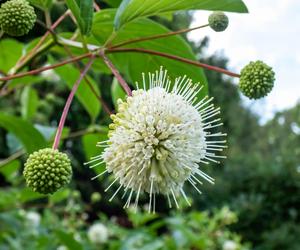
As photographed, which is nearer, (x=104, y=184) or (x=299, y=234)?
(x=299, y=234)

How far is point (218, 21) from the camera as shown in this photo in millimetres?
1219

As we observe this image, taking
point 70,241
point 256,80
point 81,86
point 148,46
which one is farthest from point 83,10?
point 70,241

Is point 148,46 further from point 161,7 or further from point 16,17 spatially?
point 16,17

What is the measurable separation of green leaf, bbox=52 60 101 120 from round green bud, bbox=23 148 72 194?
2.10 ft

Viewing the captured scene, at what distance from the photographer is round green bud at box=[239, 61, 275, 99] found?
1.16 metres

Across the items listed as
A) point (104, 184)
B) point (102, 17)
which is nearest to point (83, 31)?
point (102, 17)

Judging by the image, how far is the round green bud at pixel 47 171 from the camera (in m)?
0.97

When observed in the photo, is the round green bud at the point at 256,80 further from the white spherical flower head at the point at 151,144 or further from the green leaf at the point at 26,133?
the green leaf at the point at 26,133

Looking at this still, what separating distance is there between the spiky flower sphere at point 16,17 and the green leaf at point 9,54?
0.81 m

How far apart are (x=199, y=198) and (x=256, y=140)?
12437mm

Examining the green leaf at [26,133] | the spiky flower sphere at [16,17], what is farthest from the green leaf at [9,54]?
the spiky flower sphere at [16,17]

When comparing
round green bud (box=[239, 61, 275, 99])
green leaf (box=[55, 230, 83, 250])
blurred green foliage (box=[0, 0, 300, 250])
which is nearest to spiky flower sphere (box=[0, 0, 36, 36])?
blurred green foliage (box=[0, 0, 300, 250])

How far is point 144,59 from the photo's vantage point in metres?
1.34

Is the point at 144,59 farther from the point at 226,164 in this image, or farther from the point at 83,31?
the point at 226,164
